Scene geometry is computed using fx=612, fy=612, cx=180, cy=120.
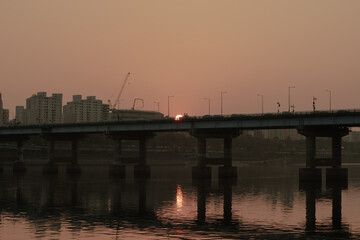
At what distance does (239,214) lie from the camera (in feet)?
219

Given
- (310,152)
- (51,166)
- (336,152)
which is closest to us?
(310,152)

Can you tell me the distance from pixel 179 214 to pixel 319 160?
66.8 m

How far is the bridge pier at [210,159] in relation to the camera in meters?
137

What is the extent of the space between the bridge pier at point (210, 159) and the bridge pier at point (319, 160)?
2221 centimetres

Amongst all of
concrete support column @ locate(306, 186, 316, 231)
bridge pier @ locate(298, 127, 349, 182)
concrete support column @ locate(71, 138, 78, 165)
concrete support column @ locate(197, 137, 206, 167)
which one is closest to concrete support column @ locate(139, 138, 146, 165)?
concrete support column @ locate(71, 138, 78, 165)

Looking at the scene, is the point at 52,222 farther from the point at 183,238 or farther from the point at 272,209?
the point at 272,209

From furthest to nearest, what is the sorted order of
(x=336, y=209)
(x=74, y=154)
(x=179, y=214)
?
(x=74, y=154)
(x=336, y=209)
(x=179, y=214)

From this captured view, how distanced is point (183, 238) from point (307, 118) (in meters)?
78.2

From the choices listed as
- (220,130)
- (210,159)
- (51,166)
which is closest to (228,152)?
(220,130)

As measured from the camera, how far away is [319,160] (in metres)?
127

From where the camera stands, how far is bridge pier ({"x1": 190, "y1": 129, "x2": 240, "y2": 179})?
137 m

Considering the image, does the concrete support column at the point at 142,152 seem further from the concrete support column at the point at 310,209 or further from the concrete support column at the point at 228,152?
the concrete support column at the point at 310,209

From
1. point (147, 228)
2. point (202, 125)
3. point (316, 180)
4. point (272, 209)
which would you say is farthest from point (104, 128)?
point (147, 228)

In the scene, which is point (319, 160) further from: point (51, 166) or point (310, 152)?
point (51, 166)
